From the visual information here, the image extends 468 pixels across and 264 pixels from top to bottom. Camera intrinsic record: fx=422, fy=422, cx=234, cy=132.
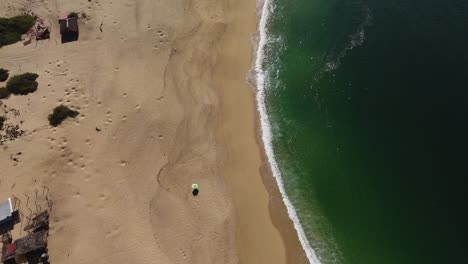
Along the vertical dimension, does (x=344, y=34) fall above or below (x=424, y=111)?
above

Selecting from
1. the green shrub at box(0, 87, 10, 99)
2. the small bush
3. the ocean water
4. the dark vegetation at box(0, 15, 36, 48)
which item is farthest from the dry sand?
the ocean water

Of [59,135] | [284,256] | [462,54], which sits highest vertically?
[462,54]

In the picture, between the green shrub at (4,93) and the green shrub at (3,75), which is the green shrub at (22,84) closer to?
the green shrub at (4,93)

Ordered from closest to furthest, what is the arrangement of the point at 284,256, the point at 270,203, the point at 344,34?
1. the point at 284,256
2. the point at 270,203
3. the point at 344,34

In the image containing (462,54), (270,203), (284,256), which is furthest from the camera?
(462,54)

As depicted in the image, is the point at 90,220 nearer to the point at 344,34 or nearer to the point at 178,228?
the point at 178,228

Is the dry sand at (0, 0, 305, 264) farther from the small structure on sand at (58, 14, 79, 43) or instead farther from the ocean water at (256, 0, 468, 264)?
the ocean water at (256, 0, 468, 264)

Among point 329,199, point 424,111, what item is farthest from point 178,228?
point 424,111
